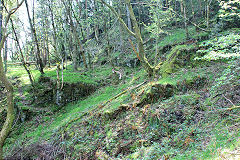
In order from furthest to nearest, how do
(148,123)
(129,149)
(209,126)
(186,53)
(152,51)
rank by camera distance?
1. (152,51)
2. (186,53)
3. (148,123)
4. (129,149)
5. (209,126)

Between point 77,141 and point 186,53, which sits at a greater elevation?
point 186,53

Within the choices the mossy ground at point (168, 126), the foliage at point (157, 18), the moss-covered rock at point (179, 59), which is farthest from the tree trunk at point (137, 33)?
the foliage at point (157, 18)

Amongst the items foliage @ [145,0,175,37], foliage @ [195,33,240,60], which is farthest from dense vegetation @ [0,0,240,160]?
foliage @ [145,0,175,37]

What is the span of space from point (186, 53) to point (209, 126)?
555 centimetres

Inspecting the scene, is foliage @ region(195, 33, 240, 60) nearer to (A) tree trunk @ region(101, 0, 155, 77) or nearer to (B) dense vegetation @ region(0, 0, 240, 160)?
(B) dense vegetation @ region(0, 0, 240, 160)

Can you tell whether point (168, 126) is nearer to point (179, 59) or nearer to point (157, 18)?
point (179, 59)

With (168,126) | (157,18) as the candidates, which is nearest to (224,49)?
(168,126)

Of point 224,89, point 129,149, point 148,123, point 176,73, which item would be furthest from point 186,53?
point 129,149

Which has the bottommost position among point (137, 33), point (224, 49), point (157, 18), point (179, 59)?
point (179, 59)

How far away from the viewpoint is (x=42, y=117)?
11.2 meters

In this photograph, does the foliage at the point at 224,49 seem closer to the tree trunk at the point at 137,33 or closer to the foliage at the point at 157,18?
the tree trunk at the point at 137,33

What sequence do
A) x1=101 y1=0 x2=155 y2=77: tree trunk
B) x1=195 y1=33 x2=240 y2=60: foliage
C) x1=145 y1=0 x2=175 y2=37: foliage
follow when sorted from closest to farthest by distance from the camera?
x1=195 y1=33 x2=240 y2=60: foliage < x1=101 y1=0 x2=155 y2=77: tree trunk < x1=145 y1=0 x2=175 y2=37: foliage

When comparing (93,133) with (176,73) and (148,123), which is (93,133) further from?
(176,73)

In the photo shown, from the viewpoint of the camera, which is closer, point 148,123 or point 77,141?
point 148,123
